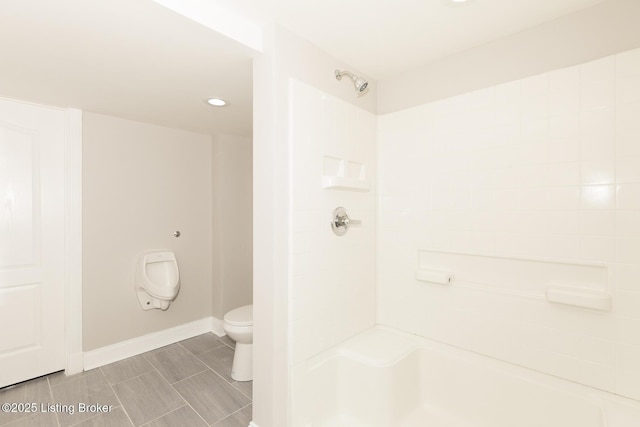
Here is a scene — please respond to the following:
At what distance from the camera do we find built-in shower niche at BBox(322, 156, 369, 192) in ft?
5.60

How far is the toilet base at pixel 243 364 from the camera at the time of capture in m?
2.31

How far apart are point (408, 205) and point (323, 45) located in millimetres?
1109

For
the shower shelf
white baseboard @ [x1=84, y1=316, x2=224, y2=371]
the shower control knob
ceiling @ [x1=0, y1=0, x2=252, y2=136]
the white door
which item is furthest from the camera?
white baseboard @ [x1=84, y1=316, x2=224, y2=371]

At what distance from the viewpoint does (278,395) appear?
1.53 meters

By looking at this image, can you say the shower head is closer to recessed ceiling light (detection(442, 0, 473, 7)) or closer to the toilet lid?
recessed ceiling light (detection(442, 0, 473, 7))

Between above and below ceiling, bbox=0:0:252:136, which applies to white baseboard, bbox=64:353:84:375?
below

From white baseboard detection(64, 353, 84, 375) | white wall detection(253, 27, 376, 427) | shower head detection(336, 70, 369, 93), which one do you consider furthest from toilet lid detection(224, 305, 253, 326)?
shower head detection(336, 70, 369, 93)

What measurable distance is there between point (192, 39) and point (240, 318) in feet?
6.16

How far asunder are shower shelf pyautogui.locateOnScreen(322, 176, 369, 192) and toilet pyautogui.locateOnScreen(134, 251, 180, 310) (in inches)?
78.7

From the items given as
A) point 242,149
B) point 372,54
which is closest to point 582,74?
point 372,54

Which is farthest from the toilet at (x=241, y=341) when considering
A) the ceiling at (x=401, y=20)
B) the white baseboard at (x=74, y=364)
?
the ceiling at (x=401, y=20)

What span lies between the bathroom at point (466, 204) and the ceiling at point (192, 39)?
116 mm

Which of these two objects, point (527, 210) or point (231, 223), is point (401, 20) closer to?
point (527, 210)

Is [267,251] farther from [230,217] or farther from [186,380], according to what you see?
[230,217]
